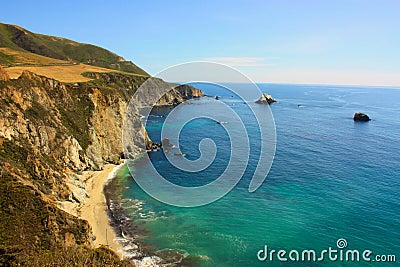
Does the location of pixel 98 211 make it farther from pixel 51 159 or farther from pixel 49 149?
pixel 49 149

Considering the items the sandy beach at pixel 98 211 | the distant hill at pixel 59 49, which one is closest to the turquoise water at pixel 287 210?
the sandy beach at pixel 98 211

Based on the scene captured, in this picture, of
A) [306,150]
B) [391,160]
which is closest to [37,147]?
[306,150]

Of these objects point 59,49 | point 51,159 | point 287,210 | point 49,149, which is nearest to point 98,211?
point 51,159

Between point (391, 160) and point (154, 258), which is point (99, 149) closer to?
point (154, 258)

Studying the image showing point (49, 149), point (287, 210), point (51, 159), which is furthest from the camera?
point (49, 149)

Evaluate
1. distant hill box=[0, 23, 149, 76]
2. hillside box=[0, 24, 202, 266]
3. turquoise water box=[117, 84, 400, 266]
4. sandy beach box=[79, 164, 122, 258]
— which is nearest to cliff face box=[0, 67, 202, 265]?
hillside box=[0, 24, 202, 266]

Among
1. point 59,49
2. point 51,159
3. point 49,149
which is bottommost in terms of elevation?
point 51,159
